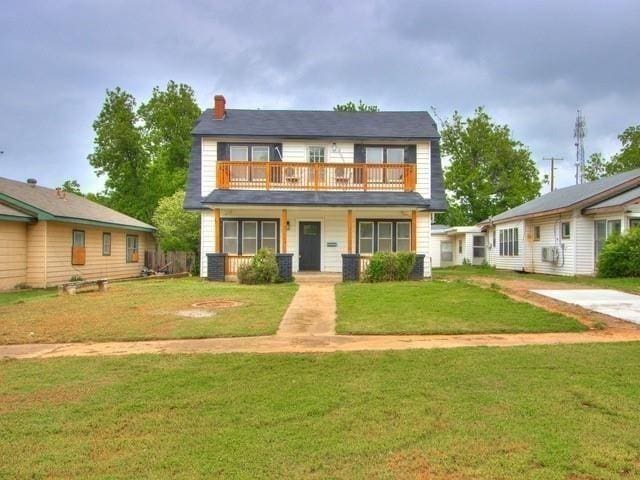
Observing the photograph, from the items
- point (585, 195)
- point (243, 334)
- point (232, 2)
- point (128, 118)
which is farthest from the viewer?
point (128, 118)

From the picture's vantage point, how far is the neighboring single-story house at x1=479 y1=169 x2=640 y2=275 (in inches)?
741

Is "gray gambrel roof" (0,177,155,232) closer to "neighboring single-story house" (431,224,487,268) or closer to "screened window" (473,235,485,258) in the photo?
"neighboring single-story house" (431,224,487,268)

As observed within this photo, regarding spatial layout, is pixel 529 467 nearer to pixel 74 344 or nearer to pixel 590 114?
pixel 74 344

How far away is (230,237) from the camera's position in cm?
1986

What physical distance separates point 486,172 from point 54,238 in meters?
33.3

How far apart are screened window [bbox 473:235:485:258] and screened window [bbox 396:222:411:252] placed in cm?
1346

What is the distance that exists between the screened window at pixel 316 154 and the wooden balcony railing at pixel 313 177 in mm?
1268

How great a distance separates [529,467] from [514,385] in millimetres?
1883

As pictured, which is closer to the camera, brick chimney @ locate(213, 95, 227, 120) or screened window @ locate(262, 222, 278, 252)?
screened window @ locate(262, 222, 278, 252)

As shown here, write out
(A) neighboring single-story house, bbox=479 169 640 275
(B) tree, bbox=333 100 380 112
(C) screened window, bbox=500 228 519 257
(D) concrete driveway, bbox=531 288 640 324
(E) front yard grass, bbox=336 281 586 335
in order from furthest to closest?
(B) tree, bbox=333 100 380 112, (C) screened window, bbox=500 228 519 257, (A) neighboring single-story house, bbox=479 169 640 275, (D) concrete driveway, bbox=531 288 640 324, (E) front yard grass, bbox=336 281 586 335

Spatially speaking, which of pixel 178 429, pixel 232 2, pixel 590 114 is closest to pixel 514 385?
pixel 178 429

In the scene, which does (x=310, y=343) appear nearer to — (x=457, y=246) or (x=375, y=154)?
(x=375, y=154)

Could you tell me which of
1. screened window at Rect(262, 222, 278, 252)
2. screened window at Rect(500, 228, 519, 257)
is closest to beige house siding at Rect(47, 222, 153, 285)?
screened window at Rect(262, 222, 278, 252)

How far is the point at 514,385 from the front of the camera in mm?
5094
